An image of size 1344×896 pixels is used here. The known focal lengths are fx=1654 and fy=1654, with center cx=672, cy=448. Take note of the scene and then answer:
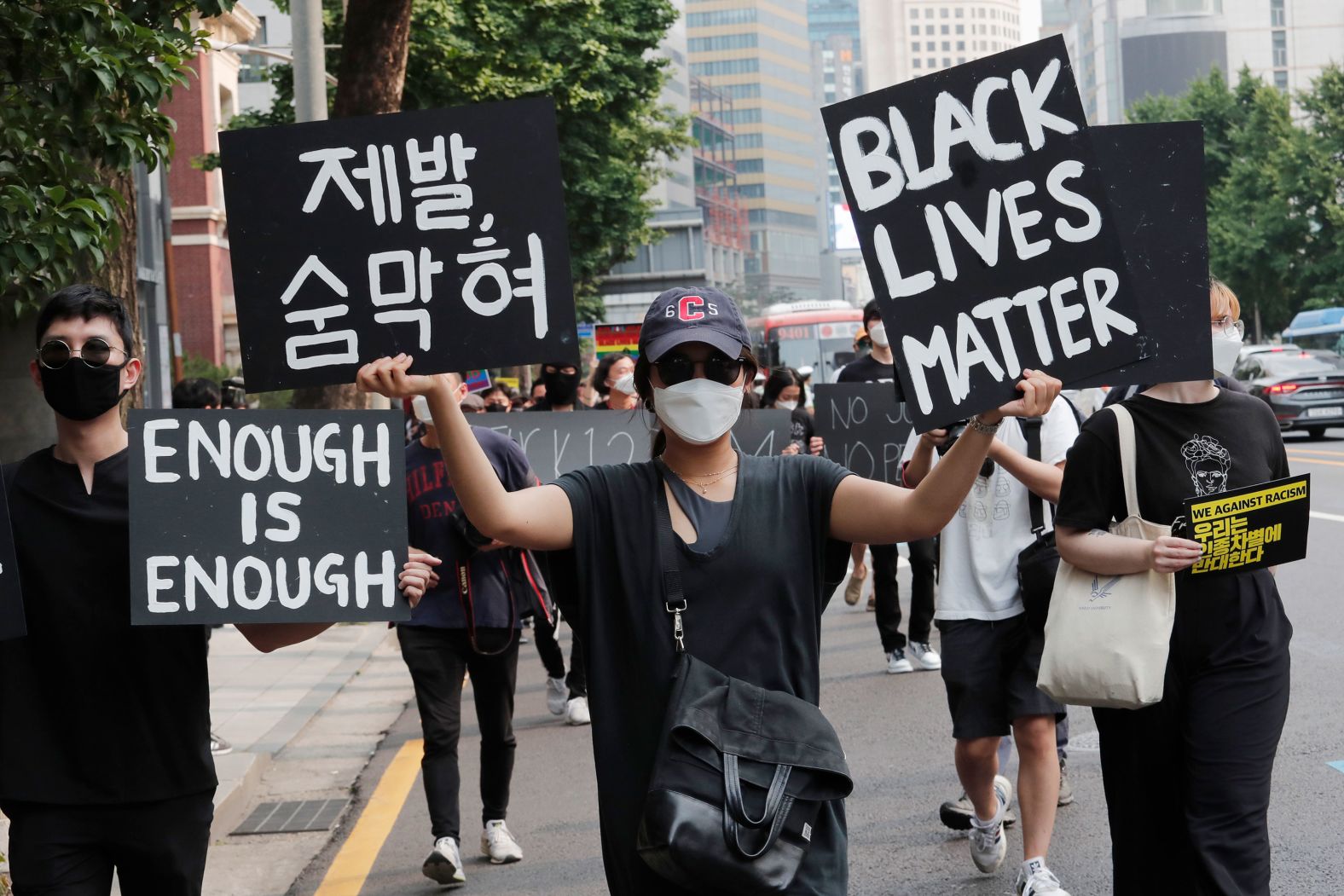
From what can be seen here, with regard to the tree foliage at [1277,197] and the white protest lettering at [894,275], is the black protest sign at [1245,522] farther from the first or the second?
the tree foliage at [1277,197]

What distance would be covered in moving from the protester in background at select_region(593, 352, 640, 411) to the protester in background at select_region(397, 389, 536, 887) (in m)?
4.42

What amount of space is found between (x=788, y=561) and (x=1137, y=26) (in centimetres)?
13522

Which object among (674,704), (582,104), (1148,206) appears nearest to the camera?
(674,704)

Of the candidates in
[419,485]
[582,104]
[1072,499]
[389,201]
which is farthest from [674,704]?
[582,104]

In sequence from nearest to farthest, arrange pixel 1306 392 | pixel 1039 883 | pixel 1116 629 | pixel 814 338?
1. pixel 1116 629
2. pixel 1039 883
3. pixel 1306 392
4. pixel 814 338

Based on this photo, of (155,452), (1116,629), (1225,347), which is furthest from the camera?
(1225,347)

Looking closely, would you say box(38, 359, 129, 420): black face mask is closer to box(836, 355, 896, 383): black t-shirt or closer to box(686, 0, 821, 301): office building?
box(836, 355, 896, 383): black t-shirt

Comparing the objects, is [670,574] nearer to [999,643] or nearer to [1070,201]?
[1070,201]

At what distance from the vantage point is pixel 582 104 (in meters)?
29.0

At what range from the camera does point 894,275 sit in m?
3.22

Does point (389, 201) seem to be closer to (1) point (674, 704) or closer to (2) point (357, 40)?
(1) point (674, 704)

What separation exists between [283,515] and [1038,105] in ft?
5.73

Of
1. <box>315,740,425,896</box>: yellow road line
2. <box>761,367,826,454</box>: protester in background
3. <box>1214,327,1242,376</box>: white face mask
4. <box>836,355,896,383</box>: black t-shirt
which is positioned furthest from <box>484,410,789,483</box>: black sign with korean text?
<box>1214,327,1242,376</box>: white face mask

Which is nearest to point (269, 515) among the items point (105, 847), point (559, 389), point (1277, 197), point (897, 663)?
point (105, 847)
